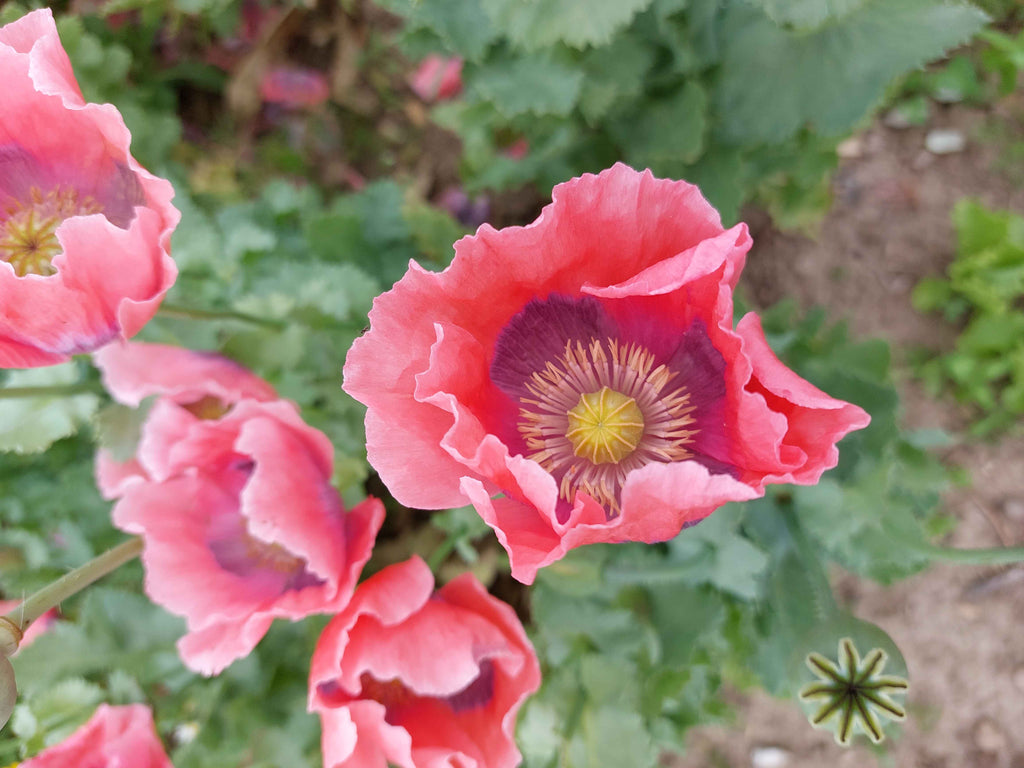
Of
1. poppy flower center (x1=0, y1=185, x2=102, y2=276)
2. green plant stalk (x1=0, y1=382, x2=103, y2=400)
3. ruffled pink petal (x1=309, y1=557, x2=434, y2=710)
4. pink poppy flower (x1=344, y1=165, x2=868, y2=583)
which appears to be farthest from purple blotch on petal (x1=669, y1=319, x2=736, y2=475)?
green plant stalk (x1=0, y1=382, x2=103, y2=400)

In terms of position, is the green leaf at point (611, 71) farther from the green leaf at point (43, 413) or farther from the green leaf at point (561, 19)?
the green leaf at point (43, 413)

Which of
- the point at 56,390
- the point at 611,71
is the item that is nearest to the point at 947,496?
the point at 611,71

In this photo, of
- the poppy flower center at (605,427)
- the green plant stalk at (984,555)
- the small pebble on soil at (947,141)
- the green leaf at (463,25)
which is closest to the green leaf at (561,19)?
the green leaf at (463,25)

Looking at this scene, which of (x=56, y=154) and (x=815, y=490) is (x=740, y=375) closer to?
(x=815, y=490)

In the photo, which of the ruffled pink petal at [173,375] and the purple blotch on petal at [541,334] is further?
the ruffled pink petal at [173,375]

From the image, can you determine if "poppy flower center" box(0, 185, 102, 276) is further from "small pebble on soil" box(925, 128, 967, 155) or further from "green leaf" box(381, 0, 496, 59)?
"small pebble on soil" box(925, 128, 967, 155)

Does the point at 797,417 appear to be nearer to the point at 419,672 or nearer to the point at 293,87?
the point at 419,672
